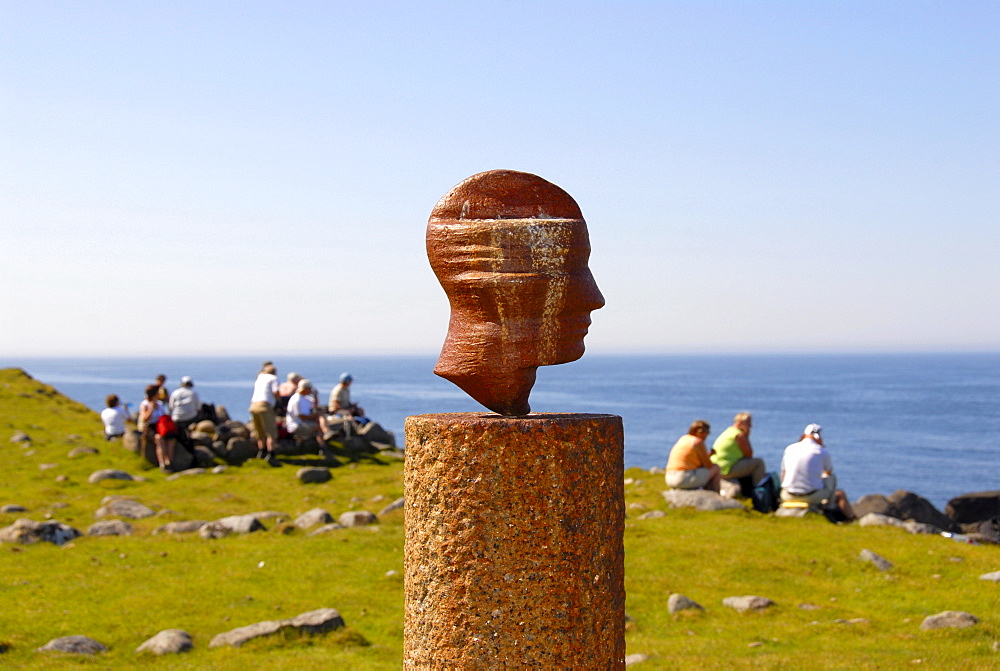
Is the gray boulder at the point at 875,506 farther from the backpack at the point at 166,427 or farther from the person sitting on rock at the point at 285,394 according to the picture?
the backpack at the point at 166,427

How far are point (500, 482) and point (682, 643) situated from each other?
5.33m

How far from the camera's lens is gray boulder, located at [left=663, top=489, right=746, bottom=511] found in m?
14.9

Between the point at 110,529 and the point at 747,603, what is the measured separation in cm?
900

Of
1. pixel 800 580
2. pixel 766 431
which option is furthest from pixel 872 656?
pixel 766 431

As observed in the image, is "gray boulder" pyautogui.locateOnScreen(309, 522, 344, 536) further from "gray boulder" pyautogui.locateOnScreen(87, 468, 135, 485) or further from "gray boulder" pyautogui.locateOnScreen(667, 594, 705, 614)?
"gray boulder" pyautogui.locateOnScreen(87, 468, 135, 485)

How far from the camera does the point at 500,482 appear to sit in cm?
496

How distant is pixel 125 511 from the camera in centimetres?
1548

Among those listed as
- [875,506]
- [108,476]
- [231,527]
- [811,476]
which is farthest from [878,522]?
[108,476]

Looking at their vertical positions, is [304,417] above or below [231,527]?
above

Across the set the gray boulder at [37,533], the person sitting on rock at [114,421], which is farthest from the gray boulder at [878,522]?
the person sitting on rock at [114,421]

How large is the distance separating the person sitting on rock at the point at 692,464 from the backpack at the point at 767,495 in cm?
79

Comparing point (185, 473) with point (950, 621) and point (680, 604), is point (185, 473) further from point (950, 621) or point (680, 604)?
point (950, 621)

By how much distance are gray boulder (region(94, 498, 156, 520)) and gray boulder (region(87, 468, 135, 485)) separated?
3497 mm

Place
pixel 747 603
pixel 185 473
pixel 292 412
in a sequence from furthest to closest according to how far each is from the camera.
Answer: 1. pixel 292 412
2. pixel 185 473
3. pixel 747 603
